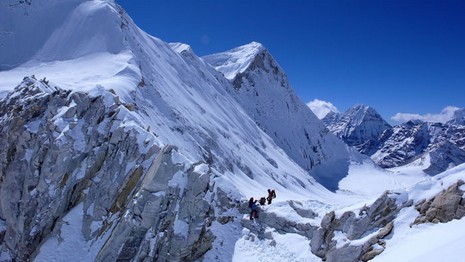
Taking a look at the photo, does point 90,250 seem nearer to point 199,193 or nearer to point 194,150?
point 199,193

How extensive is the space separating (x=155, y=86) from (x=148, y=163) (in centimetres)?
2291

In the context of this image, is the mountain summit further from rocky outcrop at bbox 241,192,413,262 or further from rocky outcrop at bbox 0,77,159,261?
rocky outcrop at bbox 241,192,413,262

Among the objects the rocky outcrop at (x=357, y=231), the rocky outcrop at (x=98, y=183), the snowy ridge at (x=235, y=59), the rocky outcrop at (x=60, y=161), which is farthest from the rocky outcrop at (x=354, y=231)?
the snowy ridge at (x=235, y=59)

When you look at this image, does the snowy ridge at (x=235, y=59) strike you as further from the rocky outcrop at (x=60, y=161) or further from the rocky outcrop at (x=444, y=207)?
the rocky outcrop at (x=444, y=207)

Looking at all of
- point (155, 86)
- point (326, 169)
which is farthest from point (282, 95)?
point (155, 86)

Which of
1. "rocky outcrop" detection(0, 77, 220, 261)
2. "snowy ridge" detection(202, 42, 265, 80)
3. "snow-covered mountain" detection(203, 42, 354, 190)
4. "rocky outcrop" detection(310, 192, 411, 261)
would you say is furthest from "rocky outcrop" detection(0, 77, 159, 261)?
"snowy ridge" detection(202, 42, 265, 80)

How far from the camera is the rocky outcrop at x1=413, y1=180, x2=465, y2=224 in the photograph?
15.3m

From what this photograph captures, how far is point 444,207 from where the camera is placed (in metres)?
15.8

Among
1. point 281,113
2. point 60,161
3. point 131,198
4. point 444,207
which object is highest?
point 281,113

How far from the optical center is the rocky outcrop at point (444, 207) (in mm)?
15340

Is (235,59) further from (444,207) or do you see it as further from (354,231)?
(444,207)

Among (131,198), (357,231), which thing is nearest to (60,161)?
(131,198)

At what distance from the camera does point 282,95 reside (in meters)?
105

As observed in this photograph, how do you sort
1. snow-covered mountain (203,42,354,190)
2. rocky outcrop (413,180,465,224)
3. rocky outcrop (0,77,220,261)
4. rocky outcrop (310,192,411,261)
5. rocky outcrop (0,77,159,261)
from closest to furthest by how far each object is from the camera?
1. rocky outcrop (413,180,465,224)
2. rocky outcrop (310,192,411,261)
3. rocky outcrop (0,77,220,261)
4. rocky outcrop (0,77,159,261)
5. snow-covered mountain (203,42,354,190)
